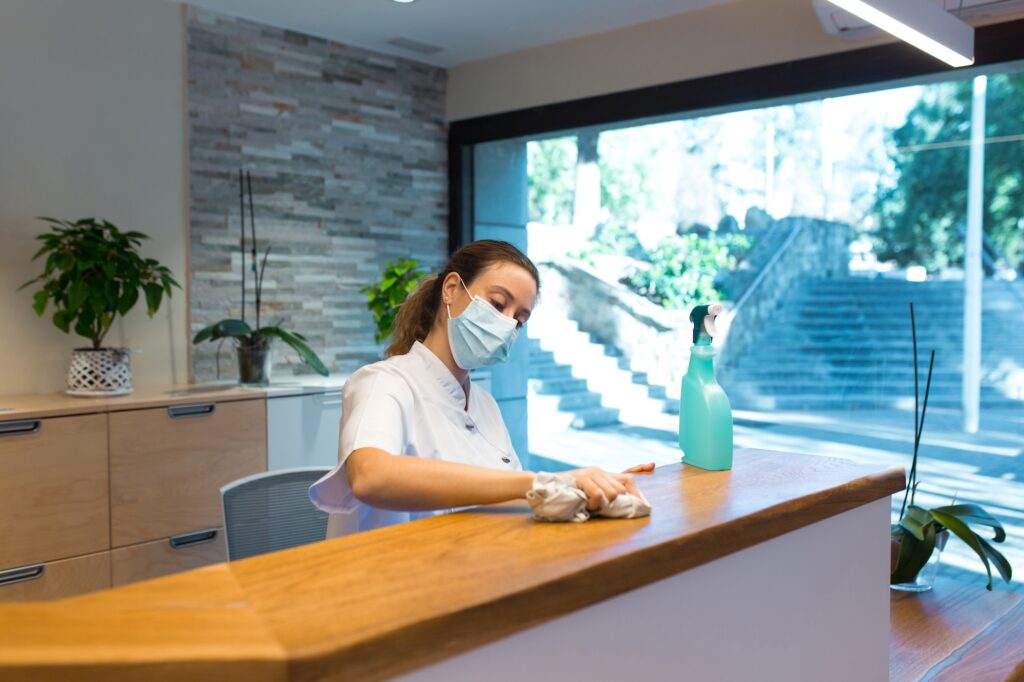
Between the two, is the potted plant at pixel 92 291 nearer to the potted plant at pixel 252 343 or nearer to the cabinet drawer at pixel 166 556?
the potted plant at pixel 252 343

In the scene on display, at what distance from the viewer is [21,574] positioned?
2836 millimetres

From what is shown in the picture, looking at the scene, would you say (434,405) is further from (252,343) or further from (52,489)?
(252,343)

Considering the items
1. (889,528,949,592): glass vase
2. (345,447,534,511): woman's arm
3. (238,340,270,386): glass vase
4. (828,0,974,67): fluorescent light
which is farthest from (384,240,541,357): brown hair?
(238,340,270,386): glass vase

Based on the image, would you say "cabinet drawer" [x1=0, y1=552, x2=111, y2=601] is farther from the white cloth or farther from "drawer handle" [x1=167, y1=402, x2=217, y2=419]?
the white cloth

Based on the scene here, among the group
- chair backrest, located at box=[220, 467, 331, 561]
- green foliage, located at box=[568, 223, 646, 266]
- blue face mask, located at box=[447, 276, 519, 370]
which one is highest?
green foliage, located at box=[568, 223, 646, 266]

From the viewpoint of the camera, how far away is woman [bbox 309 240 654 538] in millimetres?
1413

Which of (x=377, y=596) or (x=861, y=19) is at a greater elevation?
(x=861, y=19)

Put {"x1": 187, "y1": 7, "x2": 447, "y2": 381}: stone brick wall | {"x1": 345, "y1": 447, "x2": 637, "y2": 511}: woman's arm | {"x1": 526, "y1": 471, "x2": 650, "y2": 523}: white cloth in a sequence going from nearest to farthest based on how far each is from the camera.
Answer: {"x1": 526, "y1": 471, "x2": 650, "y2": 523}: white cloth → {"x1": 345, "y1": 447, "x2": 637, "y2": 511}: woman's arm → {"x1": 187, "y1": 7, "x2": 447, "y2": 381}: stone brick wall

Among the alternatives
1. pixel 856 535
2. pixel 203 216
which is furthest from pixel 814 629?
pixel 203 216

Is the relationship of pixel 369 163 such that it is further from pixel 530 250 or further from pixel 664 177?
pixel 664 177

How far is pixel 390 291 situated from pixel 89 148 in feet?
4.43

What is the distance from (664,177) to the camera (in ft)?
13.5

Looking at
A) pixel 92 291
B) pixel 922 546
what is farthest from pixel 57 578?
pixel 922 546

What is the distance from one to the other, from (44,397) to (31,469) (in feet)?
1.51
